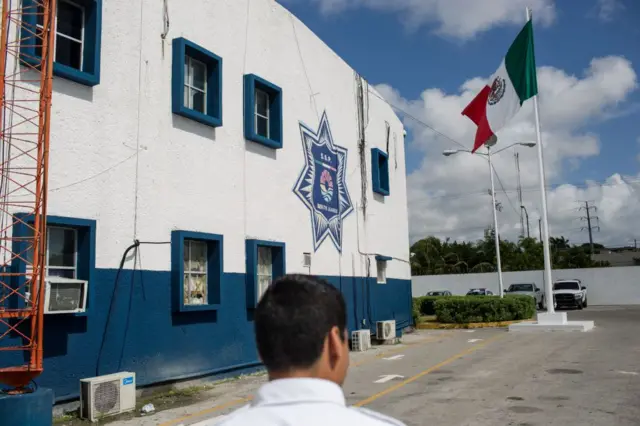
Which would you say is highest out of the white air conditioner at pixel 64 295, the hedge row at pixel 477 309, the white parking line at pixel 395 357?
the white air conditioner at pixel 64 295

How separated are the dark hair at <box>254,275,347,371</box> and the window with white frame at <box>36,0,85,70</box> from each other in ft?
30.1

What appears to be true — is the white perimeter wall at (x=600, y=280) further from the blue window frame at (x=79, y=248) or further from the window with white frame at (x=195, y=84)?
the blue window frame at (x=79, y=248)

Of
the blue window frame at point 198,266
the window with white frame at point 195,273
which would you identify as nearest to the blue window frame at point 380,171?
the blue window frame at point 198,266

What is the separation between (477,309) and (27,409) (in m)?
21.1

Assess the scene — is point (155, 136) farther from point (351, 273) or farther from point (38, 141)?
point (351, 273)

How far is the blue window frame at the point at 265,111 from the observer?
13609 mm

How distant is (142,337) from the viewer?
10.3 m

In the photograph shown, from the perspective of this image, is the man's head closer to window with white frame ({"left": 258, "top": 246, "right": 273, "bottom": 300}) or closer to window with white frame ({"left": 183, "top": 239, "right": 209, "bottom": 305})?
window with white frame ({"left": 183, "top": 239, "right": 209, "bottom": 305})

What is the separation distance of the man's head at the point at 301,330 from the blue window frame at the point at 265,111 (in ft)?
39.2

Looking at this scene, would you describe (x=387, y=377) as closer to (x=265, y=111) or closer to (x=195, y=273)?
(x=195, y=273)

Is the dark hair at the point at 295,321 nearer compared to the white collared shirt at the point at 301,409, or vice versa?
the white collared shirt at the point at 301,409

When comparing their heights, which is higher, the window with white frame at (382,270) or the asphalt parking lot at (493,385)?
the window with white frame at (382,270)

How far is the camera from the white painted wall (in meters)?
9.67

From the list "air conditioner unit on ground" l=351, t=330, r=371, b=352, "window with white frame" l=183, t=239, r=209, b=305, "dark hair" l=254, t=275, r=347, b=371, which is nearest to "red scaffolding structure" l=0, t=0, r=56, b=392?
"window with white frame" l=183, t=239, r=209, b=305
